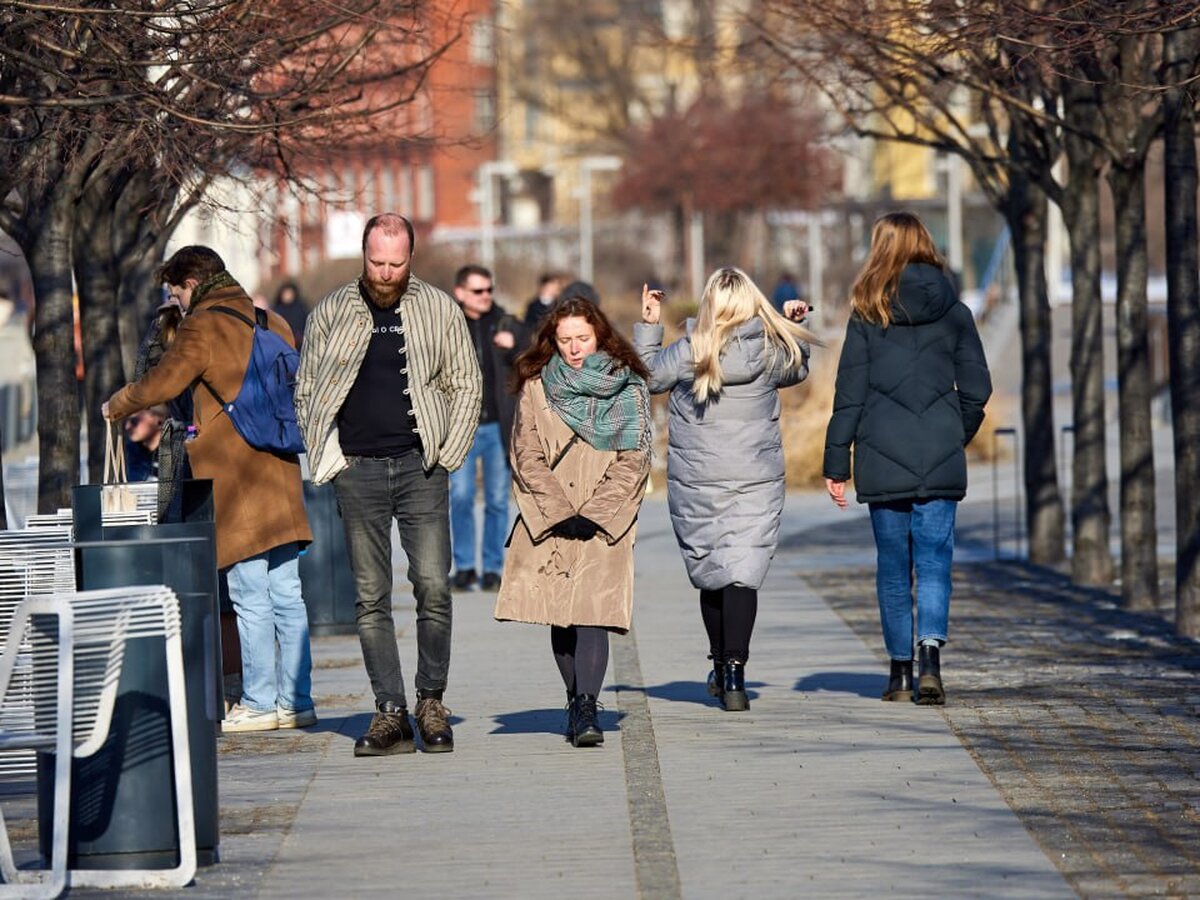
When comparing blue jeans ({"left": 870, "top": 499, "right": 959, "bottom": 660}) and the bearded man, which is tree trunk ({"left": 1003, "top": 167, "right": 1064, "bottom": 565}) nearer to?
blue jeans ({"left": 870, "top": 499, "right": 959, "bottom": 660})

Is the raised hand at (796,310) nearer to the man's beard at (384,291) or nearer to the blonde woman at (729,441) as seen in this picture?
the blonde woman at (729,441)

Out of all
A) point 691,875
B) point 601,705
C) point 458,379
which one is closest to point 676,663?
point 601,705

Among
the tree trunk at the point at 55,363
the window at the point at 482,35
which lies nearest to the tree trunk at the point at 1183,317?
the window at the point at 482,35

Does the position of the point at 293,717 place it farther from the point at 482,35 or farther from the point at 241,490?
the point at 482,35

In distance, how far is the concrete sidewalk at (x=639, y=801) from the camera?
7.36 m

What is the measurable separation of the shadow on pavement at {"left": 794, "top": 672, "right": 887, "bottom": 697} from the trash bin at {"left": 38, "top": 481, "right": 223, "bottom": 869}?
4.12m

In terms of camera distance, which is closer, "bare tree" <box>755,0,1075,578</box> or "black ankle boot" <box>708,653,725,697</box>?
"black ankle boot" <box>708,653,725,697</box>

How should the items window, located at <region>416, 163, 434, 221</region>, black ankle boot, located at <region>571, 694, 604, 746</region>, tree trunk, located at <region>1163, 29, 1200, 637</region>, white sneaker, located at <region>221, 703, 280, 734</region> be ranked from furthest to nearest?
window, located at <region>416, 163, 434, 221</region>
tree trunk, located at <region>1163, 29, 1200, 637</region>
white sneaker, located at <region>221, 703, 280, 734</region>
black ankle boot, located at <region>571, 694, 604, 746</region>

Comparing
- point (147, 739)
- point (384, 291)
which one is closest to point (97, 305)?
point (384, 291)

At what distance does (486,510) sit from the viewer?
1656 cm

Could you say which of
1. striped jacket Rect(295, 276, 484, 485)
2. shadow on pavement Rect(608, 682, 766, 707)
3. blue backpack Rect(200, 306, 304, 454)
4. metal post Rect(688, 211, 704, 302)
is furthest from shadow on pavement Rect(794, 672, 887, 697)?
metal post Rect(688, 211, 704, 302)

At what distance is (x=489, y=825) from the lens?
8203 millimetres

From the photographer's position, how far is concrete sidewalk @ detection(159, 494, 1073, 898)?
7355 mm

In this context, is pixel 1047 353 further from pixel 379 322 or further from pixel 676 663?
pixel 379 322
